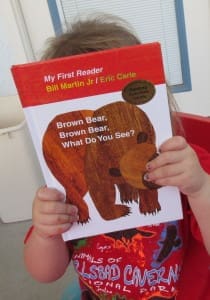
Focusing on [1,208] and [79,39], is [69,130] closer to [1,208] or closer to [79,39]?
[79,39]

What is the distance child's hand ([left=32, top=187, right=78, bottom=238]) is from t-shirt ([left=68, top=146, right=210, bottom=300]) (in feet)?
0.46

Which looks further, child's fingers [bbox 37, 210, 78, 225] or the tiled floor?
the tiled floor

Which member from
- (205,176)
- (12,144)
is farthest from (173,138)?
(12,144)

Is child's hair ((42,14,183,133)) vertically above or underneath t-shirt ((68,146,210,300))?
above

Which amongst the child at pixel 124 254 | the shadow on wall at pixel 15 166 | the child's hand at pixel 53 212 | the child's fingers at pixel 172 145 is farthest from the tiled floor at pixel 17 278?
the child's fingers at pixel 172 145

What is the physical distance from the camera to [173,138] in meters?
0.42

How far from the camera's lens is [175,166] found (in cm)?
43

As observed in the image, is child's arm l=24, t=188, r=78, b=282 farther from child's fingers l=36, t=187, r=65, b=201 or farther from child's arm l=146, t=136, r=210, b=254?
child's arm l=146, t=136, r=210, b=254

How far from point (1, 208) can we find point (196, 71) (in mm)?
985

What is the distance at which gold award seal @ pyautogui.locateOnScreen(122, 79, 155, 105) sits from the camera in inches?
15.4

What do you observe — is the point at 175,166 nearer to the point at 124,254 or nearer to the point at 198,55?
the point at 124,254

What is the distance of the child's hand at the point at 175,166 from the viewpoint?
1.37ft

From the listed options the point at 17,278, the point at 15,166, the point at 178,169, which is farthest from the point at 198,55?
the point at 178,169

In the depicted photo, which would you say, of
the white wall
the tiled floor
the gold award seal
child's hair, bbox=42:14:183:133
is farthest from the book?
the white wall
